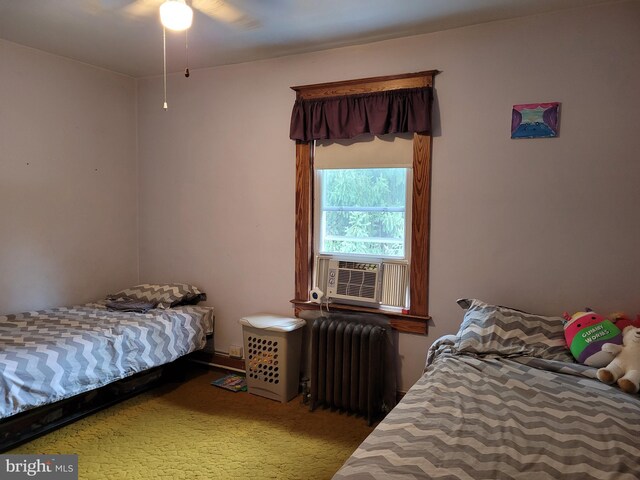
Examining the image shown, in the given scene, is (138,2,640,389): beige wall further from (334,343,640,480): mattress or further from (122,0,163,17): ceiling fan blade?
(122,0,163,17): ceiling fan blade

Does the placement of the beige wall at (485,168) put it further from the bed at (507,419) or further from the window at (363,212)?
the bed at (507,419)

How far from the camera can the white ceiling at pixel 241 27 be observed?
2562 mm

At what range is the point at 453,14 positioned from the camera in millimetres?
2668

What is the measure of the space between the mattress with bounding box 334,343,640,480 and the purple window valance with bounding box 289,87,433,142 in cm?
162

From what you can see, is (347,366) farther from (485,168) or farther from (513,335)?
(485,168)

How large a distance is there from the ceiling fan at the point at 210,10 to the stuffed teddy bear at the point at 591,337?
2.61 metres

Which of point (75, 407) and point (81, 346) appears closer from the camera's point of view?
point (81, 346)

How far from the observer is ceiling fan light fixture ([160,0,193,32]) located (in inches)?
84.6

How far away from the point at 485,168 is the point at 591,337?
1.17m

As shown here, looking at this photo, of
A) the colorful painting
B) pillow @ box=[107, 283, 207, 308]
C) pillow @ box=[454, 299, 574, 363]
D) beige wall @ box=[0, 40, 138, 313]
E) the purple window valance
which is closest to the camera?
pillow @ box=[454, 299, 574, 363]

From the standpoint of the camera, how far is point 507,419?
5.59 feet

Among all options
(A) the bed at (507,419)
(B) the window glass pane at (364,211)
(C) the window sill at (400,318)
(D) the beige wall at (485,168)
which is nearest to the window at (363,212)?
(B) the window glass pane at (364,211)

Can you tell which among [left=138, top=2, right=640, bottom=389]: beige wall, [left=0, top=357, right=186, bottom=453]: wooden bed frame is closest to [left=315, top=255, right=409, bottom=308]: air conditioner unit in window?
[left=138, top=2, right=640, bottom=389]: beige wall

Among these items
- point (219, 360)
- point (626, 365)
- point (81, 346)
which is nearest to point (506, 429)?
point (626, 365)
